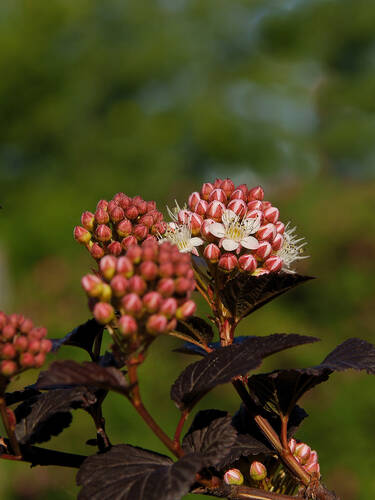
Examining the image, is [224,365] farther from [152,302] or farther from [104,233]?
[104,233]

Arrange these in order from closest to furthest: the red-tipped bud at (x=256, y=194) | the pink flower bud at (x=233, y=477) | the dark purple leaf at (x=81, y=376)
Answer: the dark purple leaf at (x=81, y=376) < the pink flower bud at (x=233, y=477) < the red-tipped bud at (x=256, y=194)

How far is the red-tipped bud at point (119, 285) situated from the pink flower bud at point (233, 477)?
24 cm

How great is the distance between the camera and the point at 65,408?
0.57m

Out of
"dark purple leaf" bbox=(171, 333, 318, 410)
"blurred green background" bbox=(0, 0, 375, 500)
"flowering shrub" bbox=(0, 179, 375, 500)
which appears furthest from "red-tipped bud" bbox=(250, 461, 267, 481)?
"blurred green background" bbox=(0, 0, 375, 500)

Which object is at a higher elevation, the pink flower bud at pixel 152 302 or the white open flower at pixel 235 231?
the white open flower at pixel 235 231

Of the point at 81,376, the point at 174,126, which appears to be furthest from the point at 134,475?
the point at 174,126

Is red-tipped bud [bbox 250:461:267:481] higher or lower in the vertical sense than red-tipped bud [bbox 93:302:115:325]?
lower

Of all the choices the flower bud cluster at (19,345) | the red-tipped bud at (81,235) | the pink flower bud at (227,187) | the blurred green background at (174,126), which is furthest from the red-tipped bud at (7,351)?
the blurred green background at (174,126)

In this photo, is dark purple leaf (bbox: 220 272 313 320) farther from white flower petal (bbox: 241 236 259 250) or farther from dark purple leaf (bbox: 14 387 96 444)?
dark purple leaf (bbox: 14 387 96 444)

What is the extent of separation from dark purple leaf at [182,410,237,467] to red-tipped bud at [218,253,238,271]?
154mm

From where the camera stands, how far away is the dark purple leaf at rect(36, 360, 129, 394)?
0.48m

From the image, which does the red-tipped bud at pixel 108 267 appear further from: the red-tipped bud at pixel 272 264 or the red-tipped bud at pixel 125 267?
the red-tipped bud at pixel 272 264

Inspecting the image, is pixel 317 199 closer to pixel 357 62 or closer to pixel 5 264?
pixel 5 264

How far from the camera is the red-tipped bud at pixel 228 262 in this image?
0.68m
